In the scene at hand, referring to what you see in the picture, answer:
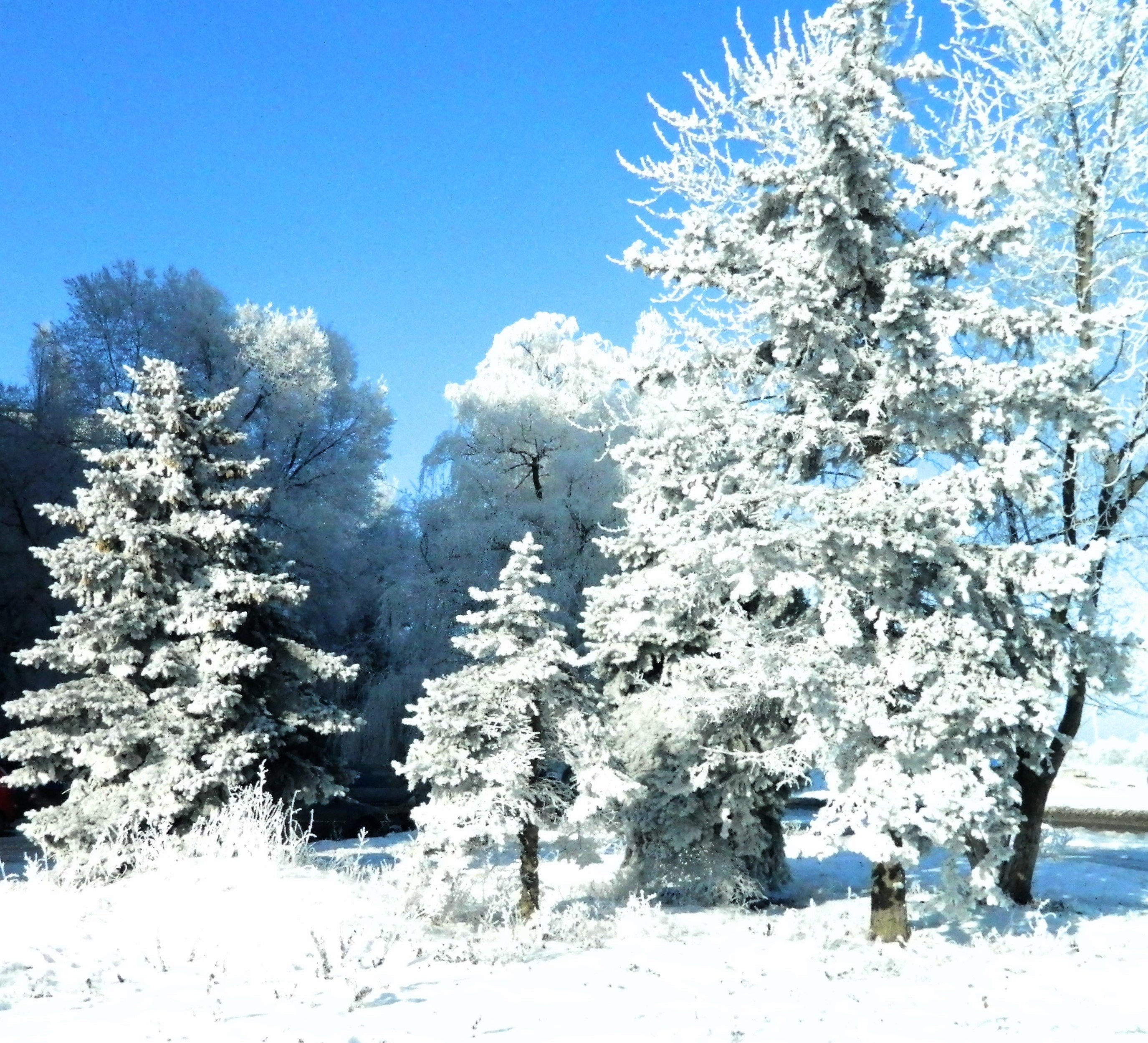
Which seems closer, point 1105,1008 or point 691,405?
point 1105,1008

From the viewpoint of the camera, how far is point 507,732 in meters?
10.4

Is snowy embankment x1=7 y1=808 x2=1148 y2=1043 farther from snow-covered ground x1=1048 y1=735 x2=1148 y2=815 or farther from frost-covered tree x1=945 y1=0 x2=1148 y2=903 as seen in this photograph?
snow-covered ground x1=1048 y1=735 x2=1148 y2=815

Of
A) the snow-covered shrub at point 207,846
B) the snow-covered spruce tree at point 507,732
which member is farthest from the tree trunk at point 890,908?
the snow-covered shrub at point 207,846

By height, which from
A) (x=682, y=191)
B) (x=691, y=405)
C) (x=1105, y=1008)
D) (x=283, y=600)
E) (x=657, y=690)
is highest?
(x=682, y=191)

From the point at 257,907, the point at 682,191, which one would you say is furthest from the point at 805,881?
the point at 682,191

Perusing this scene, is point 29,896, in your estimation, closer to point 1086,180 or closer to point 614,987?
point 614,987

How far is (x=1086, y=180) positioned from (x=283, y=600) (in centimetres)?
1166

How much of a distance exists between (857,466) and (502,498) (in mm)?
16232

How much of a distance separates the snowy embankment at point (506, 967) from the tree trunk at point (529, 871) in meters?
0.20

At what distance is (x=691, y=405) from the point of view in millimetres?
10594

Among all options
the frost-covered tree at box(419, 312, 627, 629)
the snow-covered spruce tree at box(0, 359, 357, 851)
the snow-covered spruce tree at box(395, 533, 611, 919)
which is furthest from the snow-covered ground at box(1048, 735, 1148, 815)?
the snow-covered spruce tree at box(0, 359, 357, 851)

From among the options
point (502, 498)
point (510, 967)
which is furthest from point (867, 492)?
point (502, 498)

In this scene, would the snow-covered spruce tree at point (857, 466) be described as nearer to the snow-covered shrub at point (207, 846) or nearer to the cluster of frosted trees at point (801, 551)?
the cluster of frosted trees at point (801, 551)

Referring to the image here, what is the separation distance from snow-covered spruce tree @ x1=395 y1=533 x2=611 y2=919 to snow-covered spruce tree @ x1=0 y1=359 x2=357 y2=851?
3.06 metres
